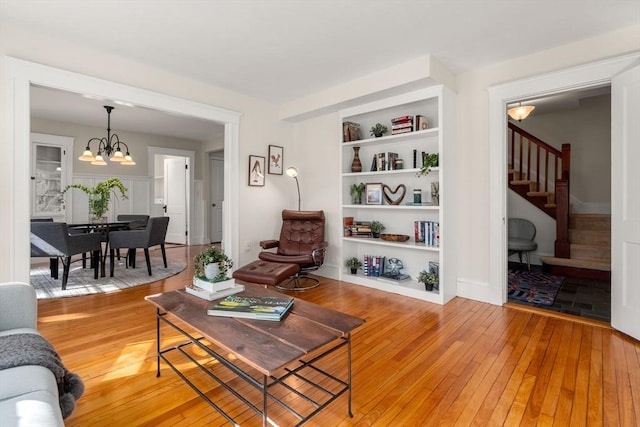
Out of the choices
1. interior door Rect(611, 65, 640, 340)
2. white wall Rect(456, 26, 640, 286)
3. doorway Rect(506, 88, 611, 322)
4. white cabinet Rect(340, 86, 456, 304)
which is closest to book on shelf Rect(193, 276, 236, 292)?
white cabinet Rect(340, 86, 456, 304)

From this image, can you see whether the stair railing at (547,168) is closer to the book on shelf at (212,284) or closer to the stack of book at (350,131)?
the stack of book at (350,131)

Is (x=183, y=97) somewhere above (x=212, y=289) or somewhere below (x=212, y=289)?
above

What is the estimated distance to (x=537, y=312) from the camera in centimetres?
309

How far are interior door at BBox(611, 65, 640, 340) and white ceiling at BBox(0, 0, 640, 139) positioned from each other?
0.59 meters

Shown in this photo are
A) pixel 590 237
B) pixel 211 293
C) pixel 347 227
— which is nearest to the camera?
pixel 211 293

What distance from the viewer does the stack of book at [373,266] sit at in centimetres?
414

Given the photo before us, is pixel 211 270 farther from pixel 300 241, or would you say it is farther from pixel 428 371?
pixel 300 241

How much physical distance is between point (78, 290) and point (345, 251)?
10.7 ft

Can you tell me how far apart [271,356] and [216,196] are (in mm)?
7119

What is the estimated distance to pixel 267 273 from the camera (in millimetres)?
3363

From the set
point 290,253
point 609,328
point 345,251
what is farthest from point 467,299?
point 290,253

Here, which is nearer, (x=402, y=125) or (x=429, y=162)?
(x=429, y=162)

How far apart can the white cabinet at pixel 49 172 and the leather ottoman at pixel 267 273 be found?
452 centimetres

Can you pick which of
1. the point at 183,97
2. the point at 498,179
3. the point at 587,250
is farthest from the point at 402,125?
the point at 587,250
